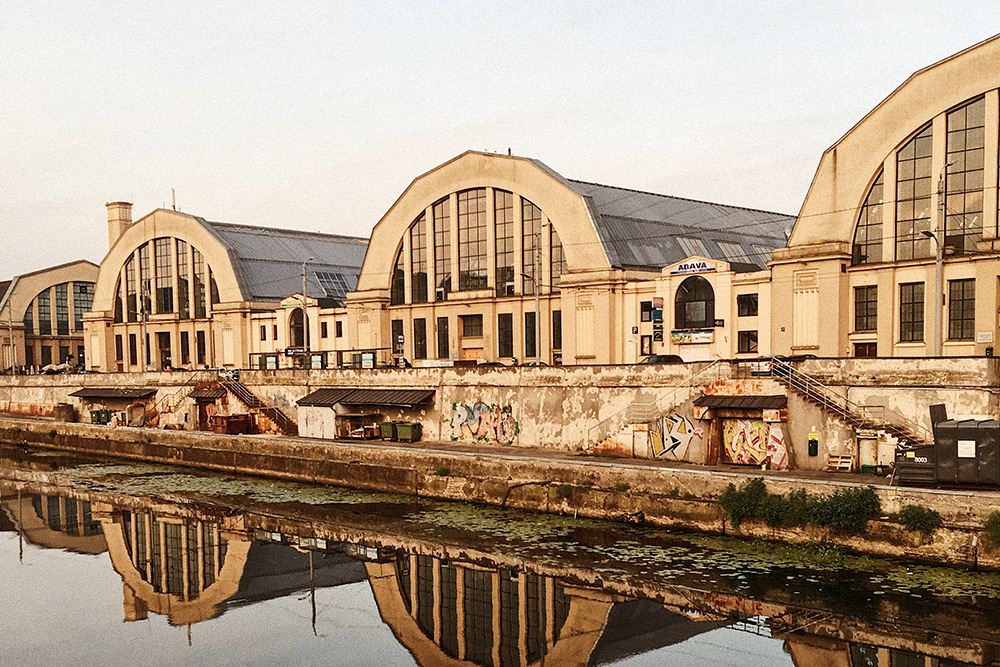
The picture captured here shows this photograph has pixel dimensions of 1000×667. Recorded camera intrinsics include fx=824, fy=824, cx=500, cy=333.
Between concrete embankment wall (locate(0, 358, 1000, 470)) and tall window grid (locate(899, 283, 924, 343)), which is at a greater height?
tall window grid (locate(899, 283, 924, 343))

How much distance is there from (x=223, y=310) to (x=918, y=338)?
51.8m

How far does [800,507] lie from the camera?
966 inches

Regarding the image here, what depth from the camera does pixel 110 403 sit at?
60062 mm

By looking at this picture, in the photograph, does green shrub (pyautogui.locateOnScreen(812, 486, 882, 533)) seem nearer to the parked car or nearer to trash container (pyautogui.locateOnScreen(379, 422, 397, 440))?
the parked car

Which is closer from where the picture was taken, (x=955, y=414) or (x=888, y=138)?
(x=955, y=414)

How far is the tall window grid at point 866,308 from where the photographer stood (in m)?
37.9

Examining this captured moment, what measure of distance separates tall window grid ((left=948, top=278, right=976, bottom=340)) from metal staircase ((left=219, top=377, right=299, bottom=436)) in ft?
111

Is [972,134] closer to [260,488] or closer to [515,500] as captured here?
[515,500]

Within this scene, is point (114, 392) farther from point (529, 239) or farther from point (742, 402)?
point (742, 402)

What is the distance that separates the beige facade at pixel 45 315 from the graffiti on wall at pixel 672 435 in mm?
76801

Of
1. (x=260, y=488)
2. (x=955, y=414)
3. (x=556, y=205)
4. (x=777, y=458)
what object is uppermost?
(x=556, y=205)

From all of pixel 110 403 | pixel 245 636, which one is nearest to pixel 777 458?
pixel 245 636

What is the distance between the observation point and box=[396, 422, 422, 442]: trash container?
4103 centimetres

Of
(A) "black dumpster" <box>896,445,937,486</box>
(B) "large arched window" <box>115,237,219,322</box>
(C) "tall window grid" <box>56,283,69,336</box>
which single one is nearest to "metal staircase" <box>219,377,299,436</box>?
(B) "large arched window" <box>115,237,219,322</box>
